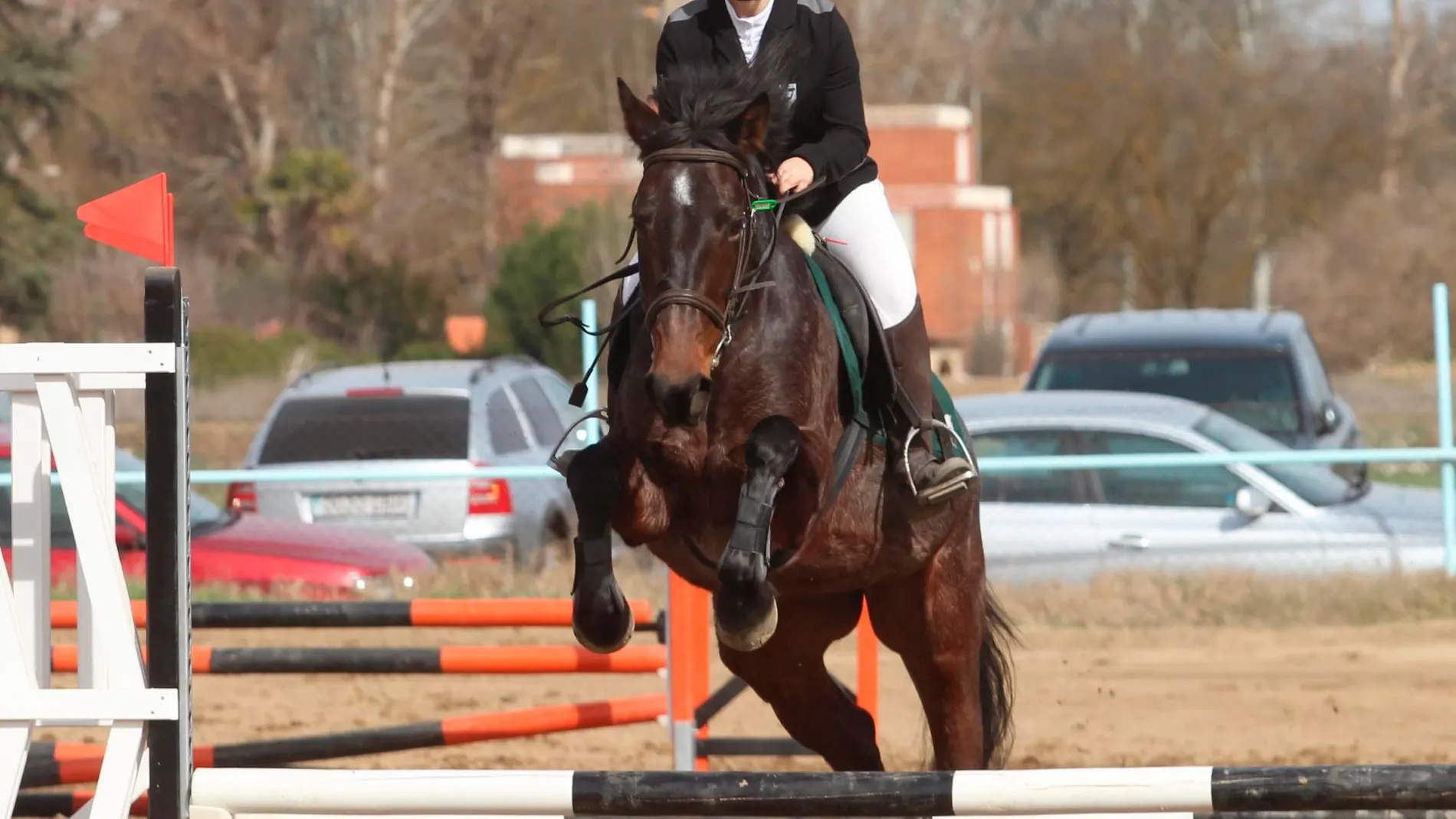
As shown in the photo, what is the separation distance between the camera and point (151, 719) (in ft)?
10.9

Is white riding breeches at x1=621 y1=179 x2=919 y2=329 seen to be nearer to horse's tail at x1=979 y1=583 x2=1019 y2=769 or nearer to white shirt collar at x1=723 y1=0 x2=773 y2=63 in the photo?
white shirt collar at x1=723 y1=0 x2=773 y2=63

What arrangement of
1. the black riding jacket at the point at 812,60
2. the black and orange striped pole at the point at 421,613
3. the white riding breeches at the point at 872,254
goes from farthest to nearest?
the black and orange striped pole at the point at 421,613 → the white riding breeches at the point at 872,254 → the black riding jacket at the point at 812,60

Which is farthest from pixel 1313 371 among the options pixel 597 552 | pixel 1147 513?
pixel 597 552

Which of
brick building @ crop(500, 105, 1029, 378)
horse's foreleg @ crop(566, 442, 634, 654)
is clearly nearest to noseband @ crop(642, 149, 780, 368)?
horse's foreleg @ crop(566, 442, 634, 654)

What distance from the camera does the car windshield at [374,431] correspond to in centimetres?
1002

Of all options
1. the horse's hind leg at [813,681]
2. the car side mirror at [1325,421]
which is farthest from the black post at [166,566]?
the car side mirror at [1325,421]

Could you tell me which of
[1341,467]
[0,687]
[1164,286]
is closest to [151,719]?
[0,687]

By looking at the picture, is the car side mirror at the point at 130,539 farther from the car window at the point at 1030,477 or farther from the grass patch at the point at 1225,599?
the grass patch at the point at 1225,599

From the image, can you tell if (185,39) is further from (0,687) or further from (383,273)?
(0,687)

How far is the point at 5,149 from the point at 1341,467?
25.0 m

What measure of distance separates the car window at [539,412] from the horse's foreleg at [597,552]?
6463 millimetres

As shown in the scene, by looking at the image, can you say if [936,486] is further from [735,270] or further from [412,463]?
[412,463]

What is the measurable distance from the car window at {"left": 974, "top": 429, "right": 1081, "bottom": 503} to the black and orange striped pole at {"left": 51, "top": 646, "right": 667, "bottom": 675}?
4172mm

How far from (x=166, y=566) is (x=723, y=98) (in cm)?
165
